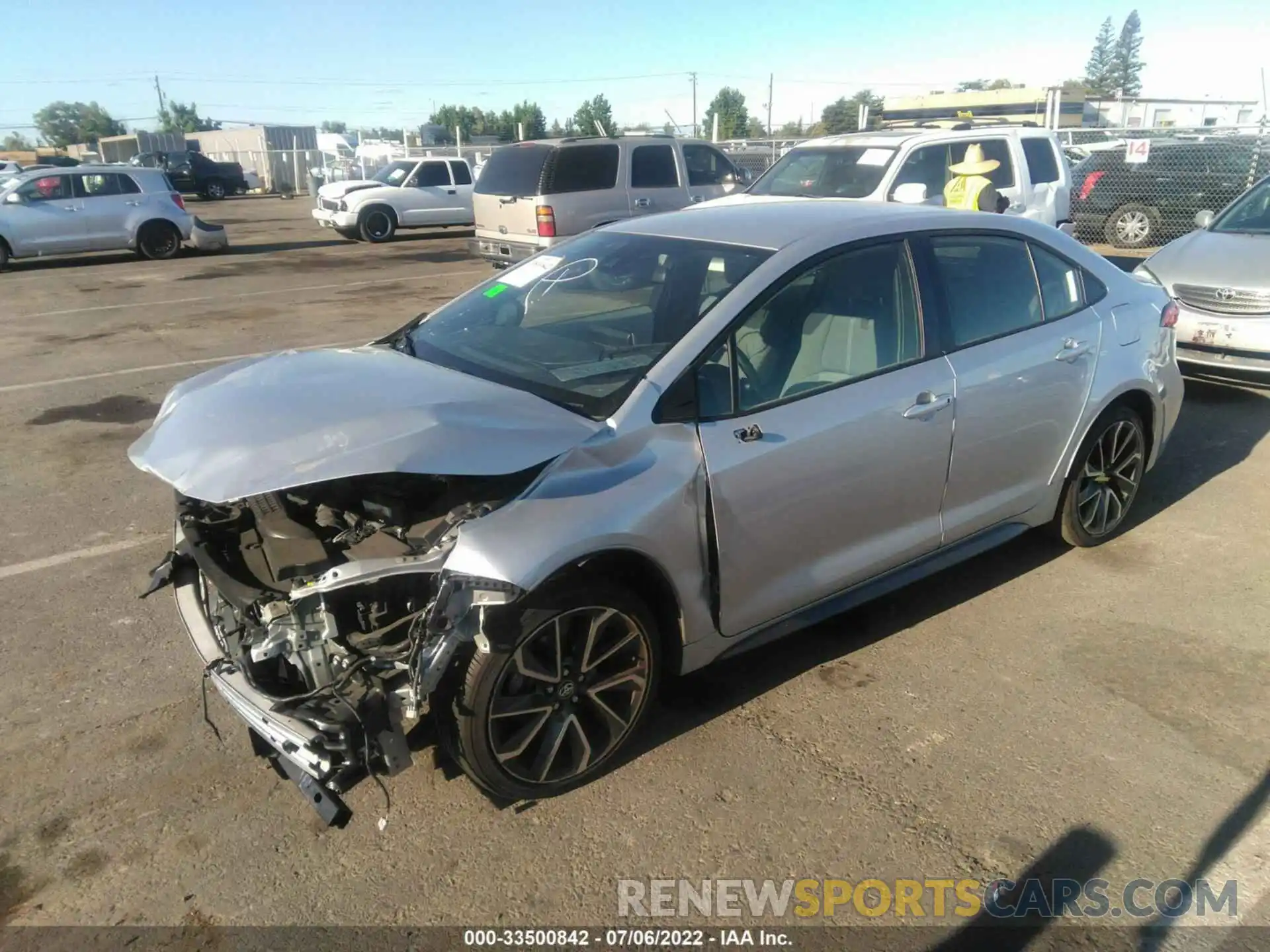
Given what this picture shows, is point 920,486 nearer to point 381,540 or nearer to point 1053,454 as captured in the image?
point 1053,454

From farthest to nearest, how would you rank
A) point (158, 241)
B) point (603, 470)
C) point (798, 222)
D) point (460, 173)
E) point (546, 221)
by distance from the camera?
1. point (460, 173)
2. point (158, 241)
3. point (546, 221)
4. point (798, 222)
5. point (603, 470)

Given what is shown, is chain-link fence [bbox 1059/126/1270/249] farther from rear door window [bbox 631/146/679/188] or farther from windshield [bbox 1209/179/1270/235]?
windshield [bbox 1209/179/1270/235]

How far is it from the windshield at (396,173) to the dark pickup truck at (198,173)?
17.8 meters

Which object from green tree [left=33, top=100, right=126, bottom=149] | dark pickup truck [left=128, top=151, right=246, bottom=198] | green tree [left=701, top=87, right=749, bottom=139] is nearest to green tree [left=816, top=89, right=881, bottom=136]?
green tree [left=701, top=87, right=749, bottom=139]

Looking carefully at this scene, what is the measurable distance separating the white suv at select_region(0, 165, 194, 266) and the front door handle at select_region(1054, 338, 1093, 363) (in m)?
17.9

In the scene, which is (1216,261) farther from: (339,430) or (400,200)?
(400,200)

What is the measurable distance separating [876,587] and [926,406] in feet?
2.41

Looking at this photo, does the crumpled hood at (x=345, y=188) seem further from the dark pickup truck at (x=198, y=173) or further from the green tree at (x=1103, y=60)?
the green tree at (x=1103, y=60)

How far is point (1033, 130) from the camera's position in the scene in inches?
452

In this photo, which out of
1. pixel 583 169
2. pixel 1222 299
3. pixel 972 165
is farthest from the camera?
pixel 583 169

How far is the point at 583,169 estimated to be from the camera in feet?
43.0

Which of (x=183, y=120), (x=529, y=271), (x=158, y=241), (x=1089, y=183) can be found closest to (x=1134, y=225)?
(x=1089, y=183)

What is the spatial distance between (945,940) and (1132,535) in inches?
128

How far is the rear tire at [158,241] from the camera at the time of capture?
18.0 m
